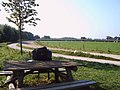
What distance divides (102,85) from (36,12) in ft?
64.8

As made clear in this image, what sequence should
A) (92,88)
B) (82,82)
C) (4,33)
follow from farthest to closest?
(4,33), (92,88), (82,82)

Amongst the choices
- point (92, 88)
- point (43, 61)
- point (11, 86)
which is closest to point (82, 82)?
point (92, 88)

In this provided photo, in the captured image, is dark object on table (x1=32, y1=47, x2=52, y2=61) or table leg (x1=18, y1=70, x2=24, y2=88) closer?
table leg (x1=18, y1=70, x2=24, y2=88)

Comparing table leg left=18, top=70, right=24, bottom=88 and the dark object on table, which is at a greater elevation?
the dark object on table

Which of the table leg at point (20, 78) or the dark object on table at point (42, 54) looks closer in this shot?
the table leg at point (20, 78)

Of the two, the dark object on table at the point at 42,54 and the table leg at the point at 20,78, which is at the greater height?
the dark object on table at the point at 42,54

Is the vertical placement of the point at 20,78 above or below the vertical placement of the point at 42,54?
below

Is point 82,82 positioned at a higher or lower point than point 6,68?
lower

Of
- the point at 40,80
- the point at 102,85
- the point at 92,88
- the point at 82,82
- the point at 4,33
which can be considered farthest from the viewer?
the point at 4,33

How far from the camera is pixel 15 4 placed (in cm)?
2784

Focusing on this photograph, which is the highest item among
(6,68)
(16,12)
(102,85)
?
(16,12)

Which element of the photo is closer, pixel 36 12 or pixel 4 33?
pixel 36 12

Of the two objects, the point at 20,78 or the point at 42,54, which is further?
the point at 42,54

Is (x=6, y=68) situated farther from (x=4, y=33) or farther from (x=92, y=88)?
(x=4, y=33)
